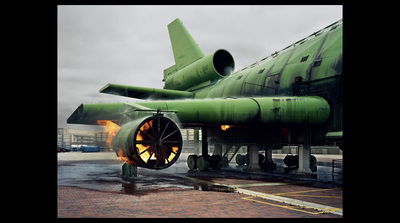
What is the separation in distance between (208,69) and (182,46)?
617 centimetres

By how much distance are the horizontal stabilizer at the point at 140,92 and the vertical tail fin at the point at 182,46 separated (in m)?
3.90

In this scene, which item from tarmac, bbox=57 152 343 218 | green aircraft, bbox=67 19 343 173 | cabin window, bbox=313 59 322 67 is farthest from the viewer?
cabin window, bbox=313 59 322 67

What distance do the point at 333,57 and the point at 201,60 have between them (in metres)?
12.7

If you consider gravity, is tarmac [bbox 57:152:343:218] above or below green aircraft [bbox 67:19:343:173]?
below

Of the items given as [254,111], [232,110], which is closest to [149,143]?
[232,110]

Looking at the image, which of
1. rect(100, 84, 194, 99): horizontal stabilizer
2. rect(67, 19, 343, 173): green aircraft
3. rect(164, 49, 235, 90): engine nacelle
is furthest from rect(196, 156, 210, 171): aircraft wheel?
rect(164, 49, 235, 90): engine nacelle

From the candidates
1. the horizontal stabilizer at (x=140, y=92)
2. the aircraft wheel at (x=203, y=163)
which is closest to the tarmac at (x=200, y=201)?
the horizontal stabilizer at (x=140, y=92)

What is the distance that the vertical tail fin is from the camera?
100ft

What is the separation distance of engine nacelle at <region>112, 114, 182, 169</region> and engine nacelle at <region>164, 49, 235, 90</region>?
1386 centimetres

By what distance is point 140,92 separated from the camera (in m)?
24.4

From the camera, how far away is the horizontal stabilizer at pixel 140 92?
866 inches

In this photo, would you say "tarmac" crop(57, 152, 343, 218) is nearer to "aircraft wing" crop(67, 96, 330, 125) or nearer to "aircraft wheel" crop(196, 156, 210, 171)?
"aircraft wing" crop(67, 96, 330, 125)
